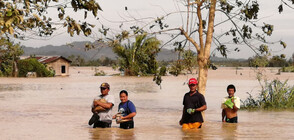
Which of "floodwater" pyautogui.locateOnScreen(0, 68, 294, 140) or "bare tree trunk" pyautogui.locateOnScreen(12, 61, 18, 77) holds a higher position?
"bare tree trunk" pyautogui.locateOnScreen(12, 61, 18, 77)

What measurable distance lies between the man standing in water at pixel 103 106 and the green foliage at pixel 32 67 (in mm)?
41939

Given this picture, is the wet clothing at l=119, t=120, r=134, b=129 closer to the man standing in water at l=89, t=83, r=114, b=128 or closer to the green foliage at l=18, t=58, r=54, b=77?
the man standing in water at l=89, t=83, r=114, b=128

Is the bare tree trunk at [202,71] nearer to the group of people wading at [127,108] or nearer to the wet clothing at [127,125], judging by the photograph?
the group of people wading at [127,108]

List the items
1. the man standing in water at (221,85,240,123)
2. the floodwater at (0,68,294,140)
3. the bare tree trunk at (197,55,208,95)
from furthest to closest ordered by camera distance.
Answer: the bare tree trunk at (197,55,208,95) → the man standing in water at (221,85,240,123) → the floodwater at (0,68,294,140)

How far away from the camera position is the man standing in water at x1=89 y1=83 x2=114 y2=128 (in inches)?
398

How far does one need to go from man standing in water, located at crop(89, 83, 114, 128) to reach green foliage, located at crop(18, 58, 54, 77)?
138 ft

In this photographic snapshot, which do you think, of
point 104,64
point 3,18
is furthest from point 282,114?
point 104,64

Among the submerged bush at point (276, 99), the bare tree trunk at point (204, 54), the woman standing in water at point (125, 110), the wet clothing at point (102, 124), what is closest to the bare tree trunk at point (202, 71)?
the bare tree trunk at point (204, 54)

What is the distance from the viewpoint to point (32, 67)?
168 ft

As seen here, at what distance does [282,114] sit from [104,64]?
106 metres

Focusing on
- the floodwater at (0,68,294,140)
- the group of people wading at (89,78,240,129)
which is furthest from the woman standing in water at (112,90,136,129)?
the floodwater at (0,68,294,140)

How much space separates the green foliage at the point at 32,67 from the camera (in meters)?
50.9

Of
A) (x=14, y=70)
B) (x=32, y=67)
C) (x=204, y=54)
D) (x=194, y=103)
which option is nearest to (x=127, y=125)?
(x=194, y=103)

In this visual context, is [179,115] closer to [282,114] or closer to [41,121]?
[282,114]
